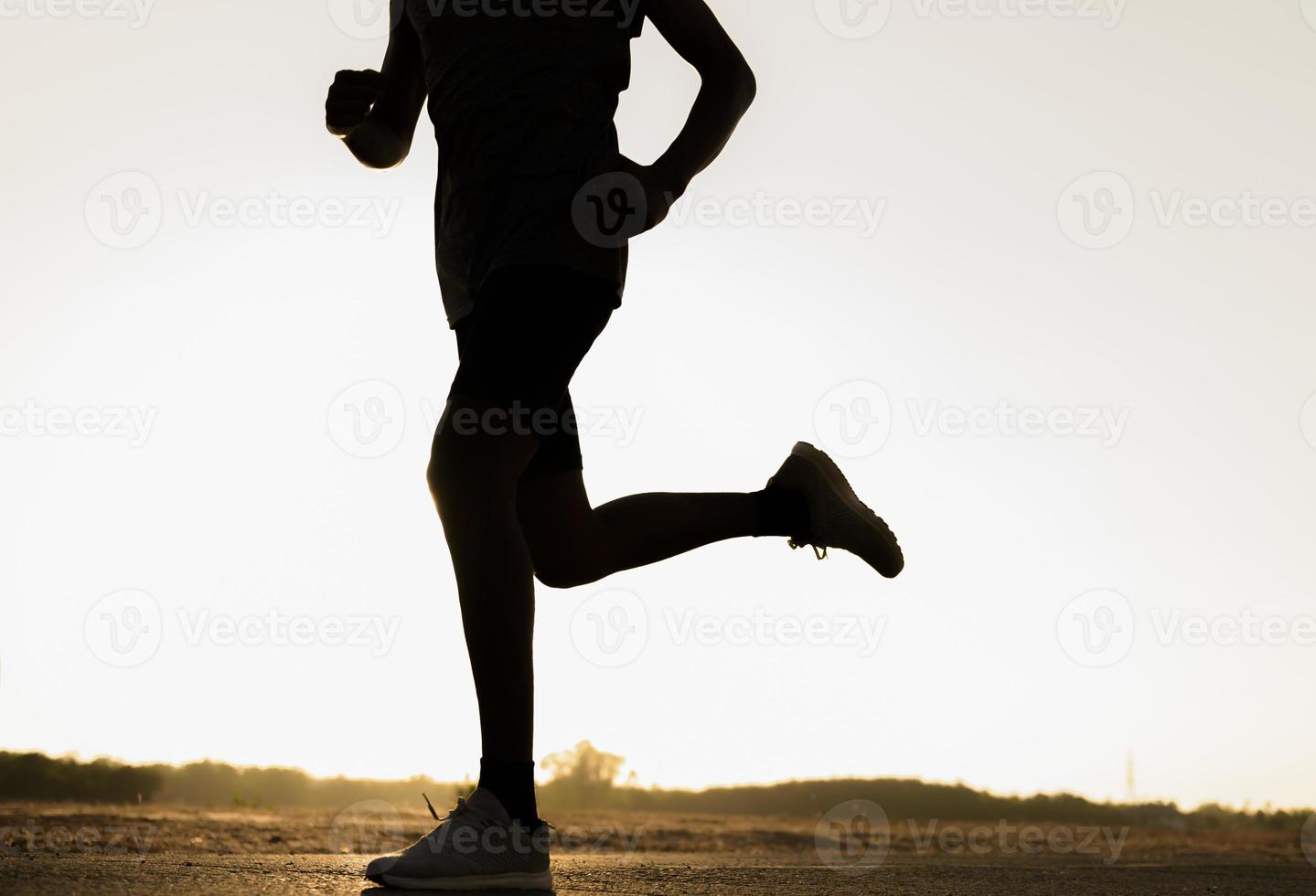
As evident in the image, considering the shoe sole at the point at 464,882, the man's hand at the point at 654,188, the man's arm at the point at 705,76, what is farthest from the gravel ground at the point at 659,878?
the man's arm at the point at 705,76

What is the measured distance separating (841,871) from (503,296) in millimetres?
1848

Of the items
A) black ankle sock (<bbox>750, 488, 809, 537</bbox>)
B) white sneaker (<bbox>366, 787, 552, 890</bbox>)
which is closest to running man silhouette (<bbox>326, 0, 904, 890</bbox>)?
white sneaker (<bbox>366, 787, 552, 890</bbox>)

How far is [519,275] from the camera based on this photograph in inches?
86.3

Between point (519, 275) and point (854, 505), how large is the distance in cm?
117

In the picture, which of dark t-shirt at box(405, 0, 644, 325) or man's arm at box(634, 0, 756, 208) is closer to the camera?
dark t-shirt at box(405, 0, 644, 325)

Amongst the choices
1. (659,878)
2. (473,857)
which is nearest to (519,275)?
(473,857)

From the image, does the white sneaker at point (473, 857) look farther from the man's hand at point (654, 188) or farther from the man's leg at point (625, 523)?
the man's hand at point (654, 188)

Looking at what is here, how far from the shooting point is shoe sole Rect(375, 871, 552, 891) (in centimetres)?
204

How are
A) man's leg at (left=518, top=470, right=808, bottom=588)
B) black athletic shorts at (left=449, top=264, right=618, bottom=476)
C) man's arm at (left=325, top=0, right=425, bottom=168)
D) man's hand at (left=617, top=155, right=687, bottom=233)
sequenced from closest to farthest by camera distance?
black athletic shorts at (left=449, top=264, right=618, bottom=476)
man's hand at (left=617, top=155, right=687, bottom=233)
man's leg at (left=518, top=470, right=808, bottom=588)
man's arm at (left=325, top=0, right=425, bottom=168)

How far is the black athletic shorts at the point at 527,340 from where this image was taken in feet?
7.09

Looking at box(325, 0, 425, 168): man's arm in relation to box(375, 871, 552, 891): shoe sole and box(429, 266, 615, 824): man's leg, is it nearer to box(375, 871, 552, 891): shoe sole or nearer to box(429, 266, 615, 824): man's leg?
box(429, 266, 615, 824): man's leg

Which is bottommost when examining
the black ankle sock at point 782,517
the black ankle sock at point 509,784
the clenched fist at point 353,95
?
the black ankle sock at point 509,784

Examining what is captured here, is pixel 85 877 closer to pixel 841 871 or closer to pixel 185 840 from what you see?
pixel 841 871

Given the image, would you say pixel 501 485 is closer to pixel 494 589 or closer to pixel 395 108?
pixel 494 589
